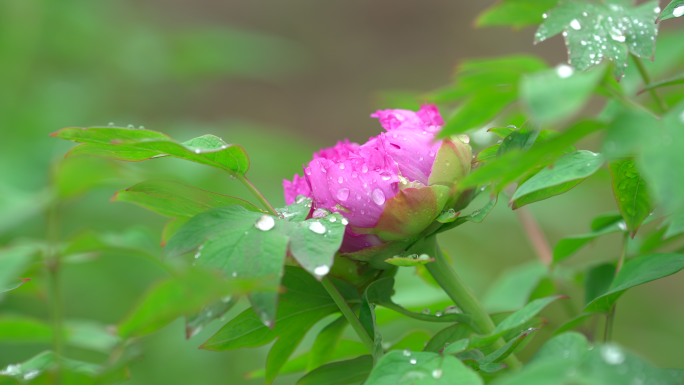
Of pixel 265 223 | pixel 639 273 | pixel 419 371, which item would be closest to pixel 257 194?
pixel 265 223

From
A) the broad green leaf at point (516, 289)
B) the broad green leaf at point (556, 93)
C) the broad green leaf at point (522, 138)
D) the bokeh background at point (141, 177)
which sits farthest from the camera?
the bokeh background at point (141, 177)

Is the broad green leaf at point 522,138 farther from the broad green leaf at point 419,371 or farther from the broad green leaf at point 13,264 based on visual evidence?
the broad green leaf at point 13,264

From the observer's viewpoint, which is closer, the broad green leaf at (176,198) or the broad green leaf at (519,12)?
the broad green leaf at (176,198)

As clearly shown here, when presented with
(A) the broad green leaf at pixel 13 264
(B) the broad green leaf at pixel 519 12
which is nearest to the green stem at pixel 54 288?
(A) the broad green leaf at pixel 13 264

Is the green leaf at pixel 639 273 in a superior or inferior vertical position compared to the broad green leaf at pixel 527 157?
inferior

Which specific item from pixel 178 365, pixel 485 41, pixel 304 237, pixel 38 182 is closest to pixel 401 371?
pixel 304 237

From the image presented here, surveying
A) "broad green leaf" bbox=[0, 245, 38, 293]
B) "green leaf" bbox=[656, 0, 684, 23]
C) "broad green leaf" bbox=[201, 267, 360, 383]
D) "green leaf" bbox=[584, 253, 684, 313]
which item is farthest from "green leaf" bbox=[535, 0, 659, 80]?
"broad green leaf" bbox=[0, 245, 38, 293]

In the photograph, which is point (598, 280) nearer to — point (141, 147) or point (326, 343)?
point (326, 343)
